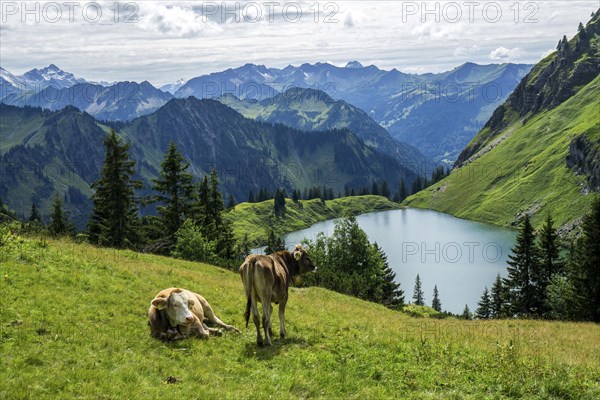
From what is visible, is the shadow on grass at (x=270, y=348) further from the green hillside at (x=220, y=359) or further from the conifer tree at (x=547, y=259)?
the conifer tree at (x=547, y=259)

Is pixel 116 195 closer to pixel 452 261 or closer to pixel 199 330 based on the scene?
pixel 199 330

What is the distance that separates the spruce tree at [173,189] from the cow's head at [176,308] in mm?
46860

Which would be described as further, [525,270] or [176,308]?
[525,270]

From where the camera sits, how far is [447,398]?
1093cm

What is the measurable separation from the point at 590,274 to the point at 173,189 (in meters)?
51.1

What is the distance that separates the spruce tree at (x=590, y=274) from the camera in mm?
47094

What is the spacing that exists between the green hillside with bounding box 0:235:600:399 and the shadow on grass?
0.04 meters

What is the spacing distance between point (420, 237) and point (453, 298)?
79080 mm

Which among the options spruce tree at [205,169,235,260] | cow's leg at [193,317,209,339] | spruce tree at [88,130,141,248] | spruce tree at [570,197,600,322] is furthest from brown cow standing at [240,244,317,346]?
spruce tree at [205,169,235,260]

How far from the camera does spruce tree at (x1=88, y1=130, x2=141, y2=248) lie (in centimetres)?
5450

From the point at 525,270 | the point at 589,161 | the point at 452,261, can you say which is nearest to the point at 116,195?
the point at 525,270

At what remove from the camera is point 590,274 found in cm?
4769

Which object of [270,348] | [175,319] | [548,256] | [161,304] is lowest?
[548,256]

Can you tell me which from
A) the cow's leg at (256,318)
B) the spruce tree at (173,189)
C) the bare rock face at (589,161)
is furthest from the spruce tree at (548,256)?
the bare rock face at (589,161)
